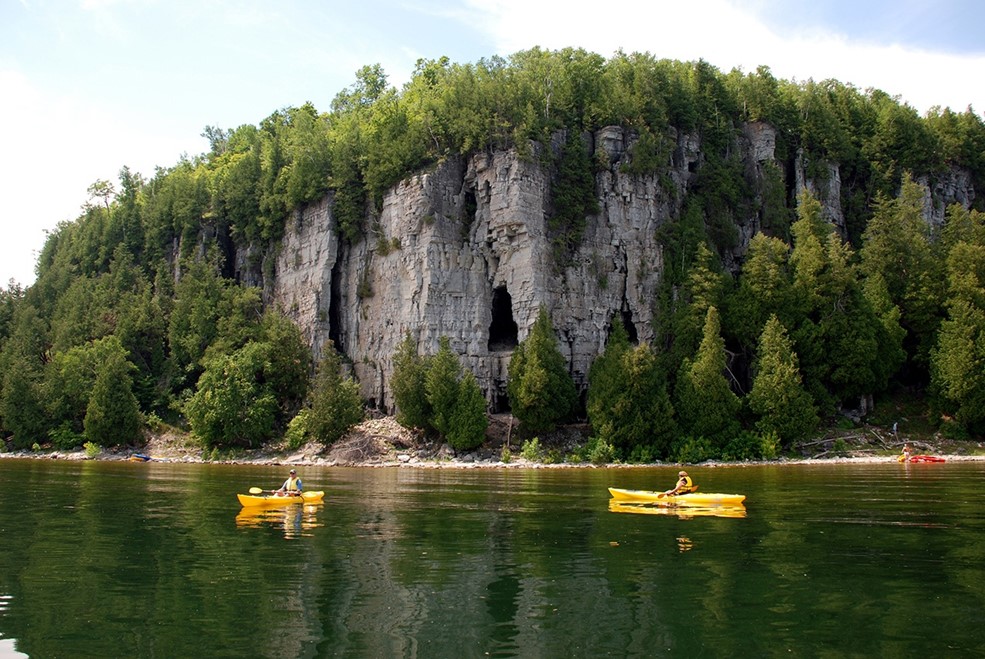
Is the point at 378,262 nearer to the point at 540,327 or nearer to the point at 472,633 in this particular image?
the point at 540,327

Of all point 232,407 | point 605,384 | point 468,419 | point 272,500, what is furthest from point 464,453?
point 272,500

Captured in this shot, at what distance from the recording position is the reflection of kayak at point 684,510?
25.3 m

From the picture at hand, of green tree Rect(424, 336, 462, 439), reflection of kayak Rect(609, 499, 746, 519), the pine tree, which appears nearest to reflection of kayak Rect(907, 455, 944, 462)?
the pine tree

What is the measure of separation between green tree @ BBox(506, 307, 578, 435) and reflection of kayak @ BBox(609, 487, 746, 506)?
30.9 m

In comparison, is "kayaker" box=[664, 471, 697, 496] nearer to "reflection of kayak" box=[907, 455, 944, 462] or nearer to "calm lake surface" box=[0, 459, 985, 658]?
"calm lake surface" box=[0, 459, 985, 658]

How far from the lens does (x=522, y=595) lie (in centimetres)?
1407

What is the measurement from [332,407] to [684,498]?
42127mm

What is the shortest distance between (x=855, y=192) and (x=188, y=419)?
233 ft

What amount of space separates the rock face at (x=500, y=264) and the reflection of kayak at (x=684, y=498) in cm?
3884

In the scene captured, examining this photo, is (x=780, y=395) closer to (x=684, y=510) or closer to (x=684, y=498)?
(x=684, y=498)

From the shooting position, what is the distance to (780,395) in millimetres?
56969

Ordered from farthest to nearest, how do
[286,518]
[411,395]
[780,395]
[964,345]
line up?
1. [411,395]
2. [964,345]
3. [780,395]
4. [286,518]

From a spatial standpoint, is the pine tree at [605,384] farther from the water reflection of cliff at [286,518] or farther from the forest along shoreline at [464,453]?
the water reflection of cliff at [286,518]

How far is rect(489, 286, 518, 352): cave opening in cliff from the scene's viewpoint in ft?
241
